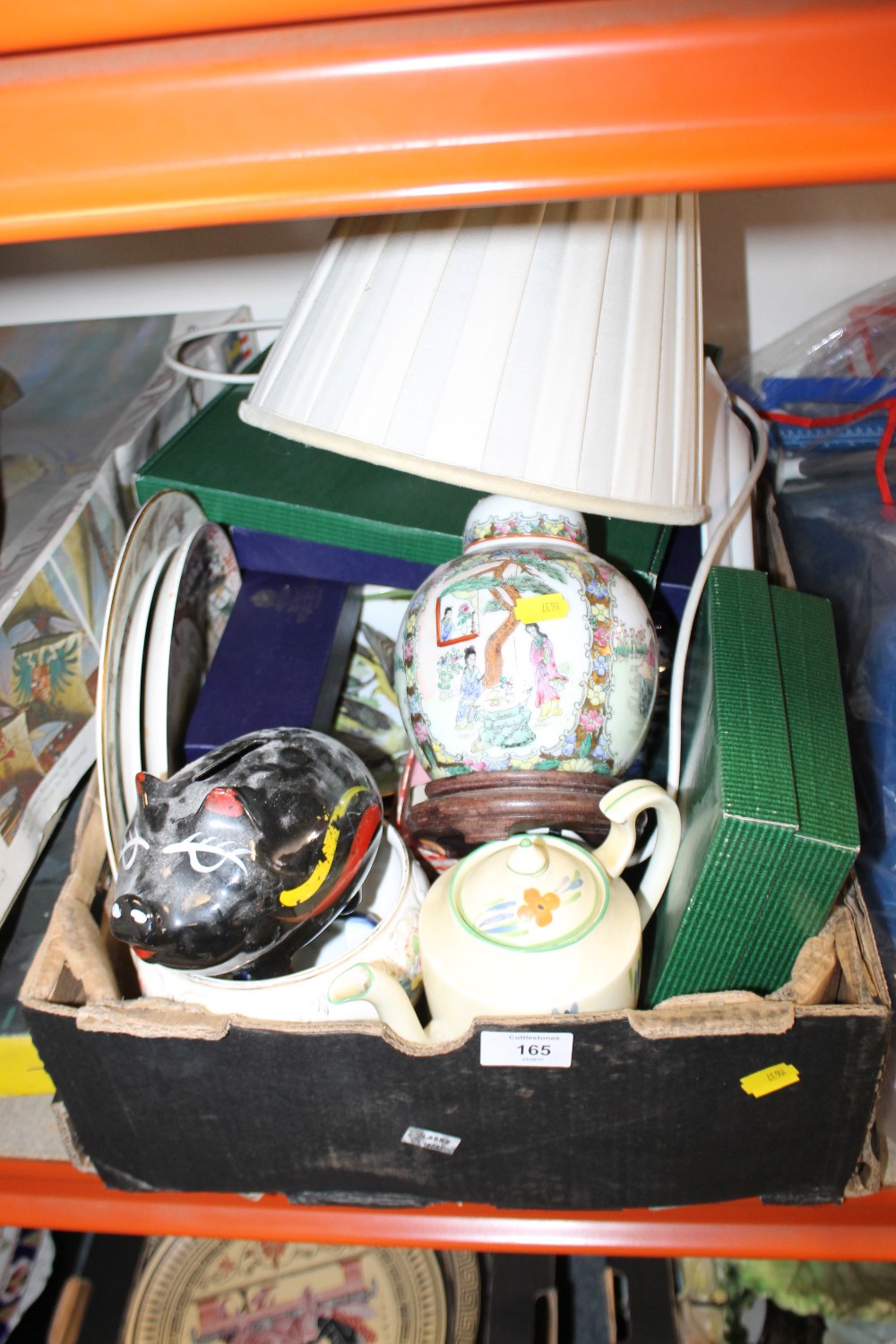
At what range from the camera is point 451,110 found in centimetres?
30

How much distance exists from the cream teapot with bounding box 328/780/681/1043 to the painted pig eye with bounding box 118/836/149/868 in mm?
142

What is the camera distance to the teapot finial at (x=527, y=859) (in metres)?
0.54

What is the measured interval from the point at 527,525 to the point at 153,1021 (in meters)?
0.39

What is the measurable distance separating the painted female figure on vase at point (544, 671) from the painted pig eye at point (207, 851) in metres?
0.20

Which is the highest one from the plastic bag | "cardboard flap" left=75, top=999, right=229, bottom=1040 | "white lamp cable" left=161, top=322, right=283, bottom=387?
"white lamp cable" left=161, top=322, right=283, bottom=387

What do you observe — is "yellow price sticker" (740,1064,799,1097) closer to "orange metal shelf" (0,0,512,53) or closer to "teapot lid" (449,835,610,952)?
"teapot lid" (449,835,610,952)

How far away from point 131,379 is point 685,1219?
36.0 inches

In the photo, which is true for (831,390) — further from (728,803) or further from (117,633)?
(117,633)

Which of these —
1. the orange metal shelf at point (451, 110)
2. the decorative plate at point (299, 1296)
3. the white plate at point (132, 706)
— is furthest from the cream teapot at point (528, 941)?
the decorative plate at point (299, 1296)

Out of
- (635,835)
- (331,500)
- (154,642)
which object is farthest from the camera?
(331,500)

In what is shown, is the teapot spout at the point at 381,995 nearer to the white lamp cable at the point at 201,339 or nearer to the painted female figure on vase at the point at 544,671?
the painted female figure on vase at the point at 544,671

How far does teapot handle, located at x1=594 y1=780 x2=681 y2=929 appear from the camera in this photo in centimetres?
55

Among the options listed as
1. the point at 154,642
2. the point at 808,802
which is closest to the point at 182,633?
the point at 154,642

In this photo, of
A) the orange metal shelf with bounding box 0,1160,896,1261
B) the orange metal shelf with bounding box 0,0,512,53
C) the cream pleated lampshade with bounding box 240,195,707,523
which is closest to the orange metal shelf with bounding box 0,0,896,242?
the orange metal shelf with bounding box 0,0,512,53
